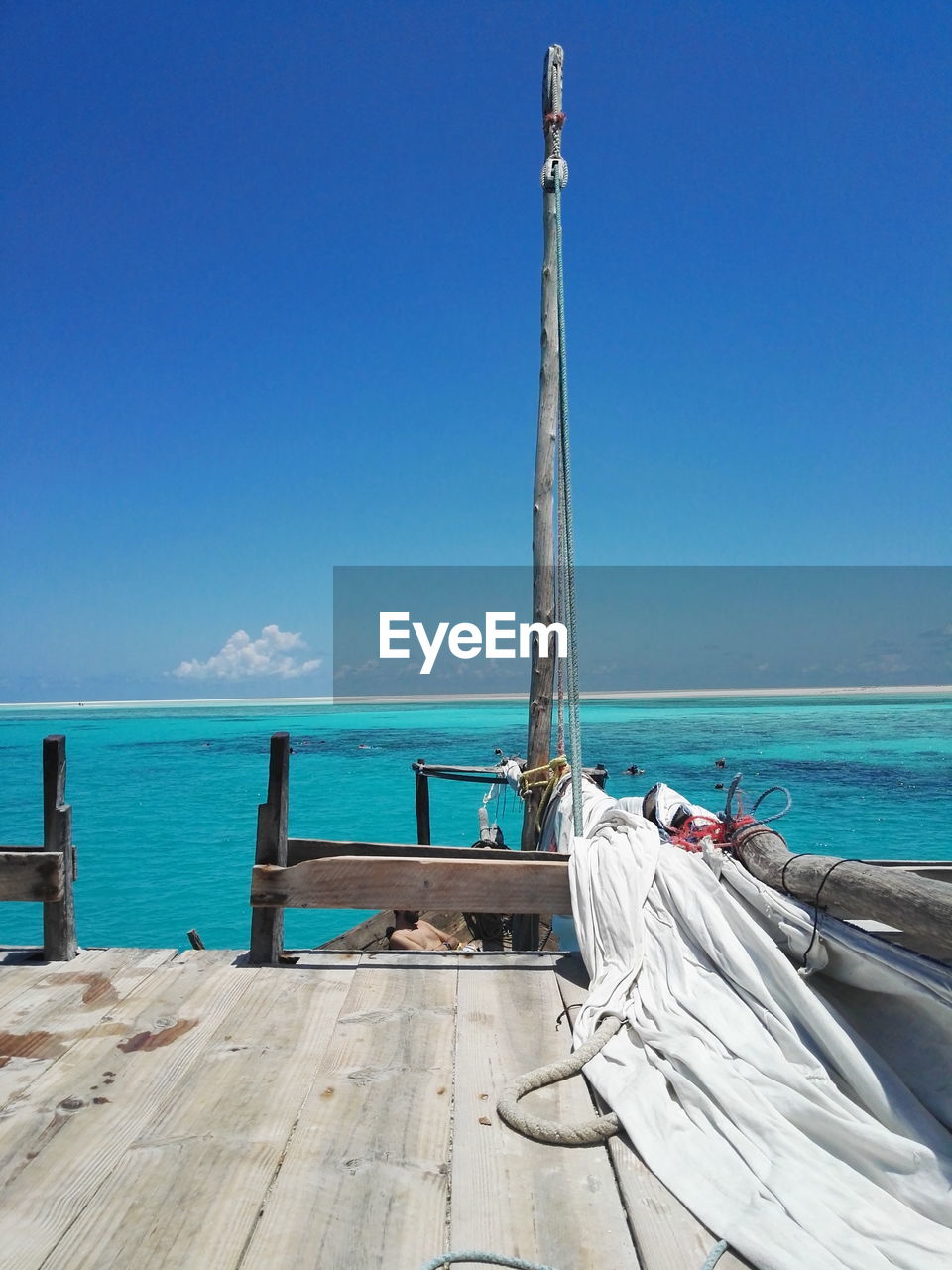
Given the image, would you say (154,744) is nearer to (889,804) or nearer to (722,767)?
(722,767)

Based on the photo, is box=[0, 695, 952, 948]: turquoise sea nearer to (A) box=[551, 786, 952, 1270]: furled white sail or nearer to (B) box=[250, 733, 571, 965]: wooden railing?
(B) box=[250, 733, 571, 965]: wooden railing

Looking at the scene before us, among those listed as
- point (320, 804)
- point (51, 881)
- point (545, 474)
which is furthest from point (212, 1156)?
point (320, 804)

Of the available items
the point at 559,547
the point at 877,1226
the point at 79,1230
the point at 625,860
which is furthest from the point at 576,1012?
the point at 559,547

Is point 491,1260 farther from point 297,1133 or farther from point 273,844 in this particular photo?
point 273,844

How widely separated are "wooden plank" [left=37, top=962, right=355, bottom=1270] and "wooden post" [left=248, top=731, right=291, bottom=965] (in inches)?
24.3

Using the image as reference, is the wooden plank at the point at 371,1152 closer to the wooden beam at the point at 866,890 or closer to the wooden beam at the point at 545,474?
the wooden beam at the point at 866,890

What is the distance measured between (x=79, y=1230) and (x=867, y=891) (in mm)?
2438

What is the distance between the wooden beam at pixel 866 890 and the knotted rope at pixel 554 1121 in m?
0.97

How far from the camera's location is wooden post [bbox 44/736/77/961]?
12.4 ft

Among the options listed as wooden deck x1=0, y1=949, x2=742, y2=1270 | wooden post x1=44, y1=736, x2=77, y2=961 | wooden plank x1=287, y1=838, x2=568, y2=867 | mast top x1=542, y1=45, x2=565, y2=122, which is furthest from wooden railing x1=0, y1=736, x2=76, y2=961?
mast top x1=542, y1=45, x2=565, y2=122

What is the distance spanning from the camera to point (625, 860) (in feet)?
12.3

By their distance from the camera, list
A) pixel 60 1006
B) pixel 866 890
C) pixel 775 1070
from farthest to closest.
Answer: pixel 60 1006, pixel 866 890, pixel 775 1070

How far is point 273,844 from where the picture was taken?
3928 millimetres

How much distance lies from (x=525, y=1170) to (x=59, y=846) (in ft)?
9.48
